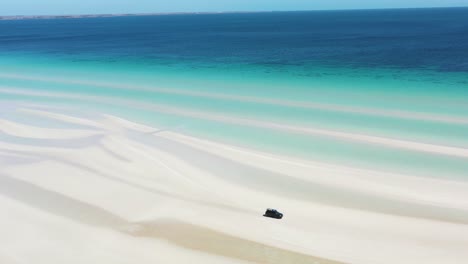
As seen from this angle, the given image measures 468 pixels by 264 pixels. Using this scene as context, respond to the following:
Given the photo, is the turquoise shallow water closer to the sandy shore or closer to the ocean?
the ocean

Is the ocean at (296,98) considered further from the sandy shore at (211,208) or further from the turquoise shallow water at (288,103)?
the sandy shore at (211,208)

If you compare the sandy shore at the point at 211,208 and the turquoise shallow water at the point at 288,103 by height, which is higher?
the turquoise shallow water at the point at 288,103

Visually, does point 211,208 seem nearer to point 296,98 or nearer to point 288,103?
point 288,103

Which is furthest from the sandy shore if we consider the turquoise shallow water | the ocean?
the turquoise shallow water

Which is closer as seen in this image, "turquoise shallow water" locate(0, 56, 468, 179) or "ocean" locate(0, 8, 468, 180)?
"turquoise shallow water" locate(0, 56, 468, 179)

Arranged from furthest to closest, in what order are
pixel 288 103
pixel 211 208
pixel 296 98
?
pixel 296 98
pixel 288 103
pixel 211 208

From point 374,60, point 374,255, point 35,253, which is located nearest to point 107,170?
point 35,253

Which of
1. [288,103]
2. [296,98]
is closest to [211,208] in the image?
[288,103]

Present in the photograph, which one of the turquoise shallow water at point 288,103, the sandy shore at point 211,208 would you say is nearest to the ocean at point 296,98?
the turquoise shallow water at point 288,103

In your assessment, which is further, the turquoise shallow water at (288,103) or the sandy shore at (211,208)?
the turquoise shallow water at (288,103)
